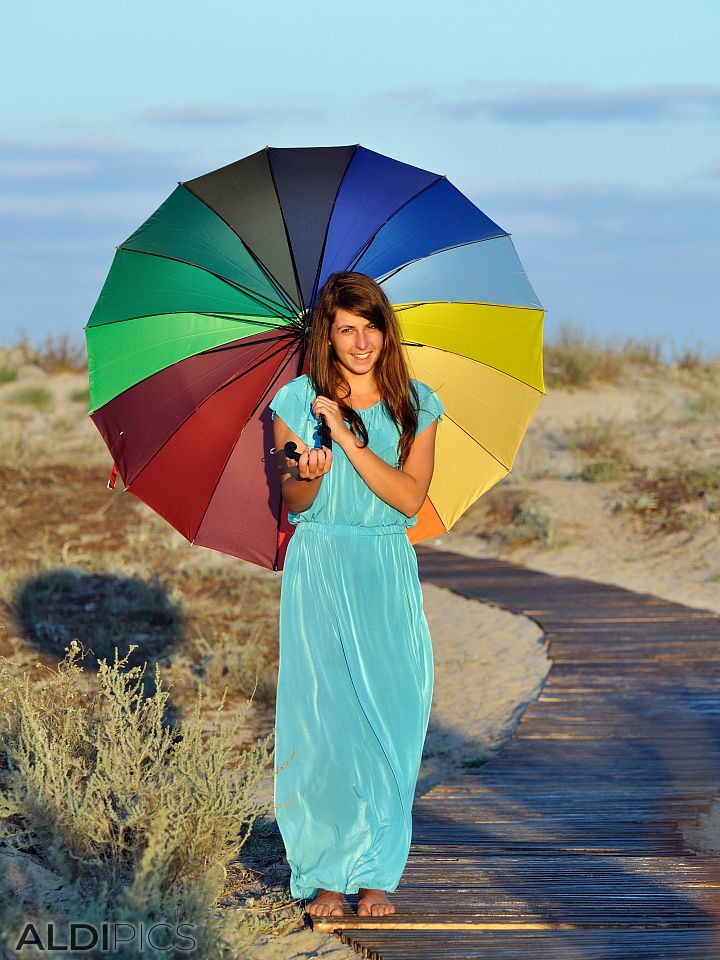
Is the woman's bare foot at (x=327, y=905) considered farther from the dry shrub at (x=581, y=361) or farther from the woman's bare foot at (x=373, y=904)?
the dry shrub at (x=581, y=361)

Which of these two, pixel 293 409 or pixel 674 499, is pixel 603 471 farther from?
pixel 293 409

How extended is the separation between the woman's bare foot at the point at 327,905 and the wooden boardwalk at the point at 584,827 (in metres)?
0.02

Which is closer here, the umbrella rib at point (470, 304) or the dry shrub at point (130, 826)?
the dry shrub at point (130, 826)

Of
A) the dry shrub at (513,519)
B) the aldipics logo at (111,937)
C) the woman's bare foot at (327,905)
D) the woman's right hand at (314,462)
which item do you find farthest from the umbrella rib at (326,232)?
the dry shrub at (513,519)

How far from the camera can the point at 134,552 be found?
1289cm

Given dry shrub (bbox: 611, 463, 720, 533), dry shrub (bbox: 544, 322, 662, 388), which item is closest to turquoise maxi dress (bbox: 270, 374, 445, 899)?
dry shrub (bbox: 611, 463, 720, 533)

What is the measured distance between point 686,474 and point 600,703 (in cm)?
820

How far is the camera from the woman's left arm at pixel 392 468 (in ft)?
12.1

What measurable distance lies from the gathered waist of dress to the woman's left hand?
33 centimetres

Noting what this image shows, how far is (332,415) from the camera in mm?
3707

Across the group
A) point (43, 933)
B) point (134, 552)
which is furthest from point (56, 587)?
point (43, 933)

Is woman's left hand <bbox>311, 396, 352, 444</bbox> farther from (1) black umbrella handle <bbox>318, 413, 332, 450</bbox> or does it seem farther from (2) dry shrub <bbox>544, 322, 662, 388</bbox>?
(2) dry shrub <bbox>544, 322, 662, 388</bbox>

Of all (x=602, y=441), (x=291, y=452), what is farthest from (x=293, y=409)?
(x=602, y=441)

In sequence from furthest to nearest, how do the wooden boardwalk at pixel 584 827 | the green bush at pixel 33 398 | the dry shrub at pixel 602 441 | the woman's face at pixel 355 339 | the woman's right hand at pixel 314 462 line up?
the green bush at pixel 33 398 < the dry shrub at pixel 602 441 < the wooden boardwalk at pixel 584 827 < the woman's face at pixel 355 339 < the woman's right hand at pixel 314 462
